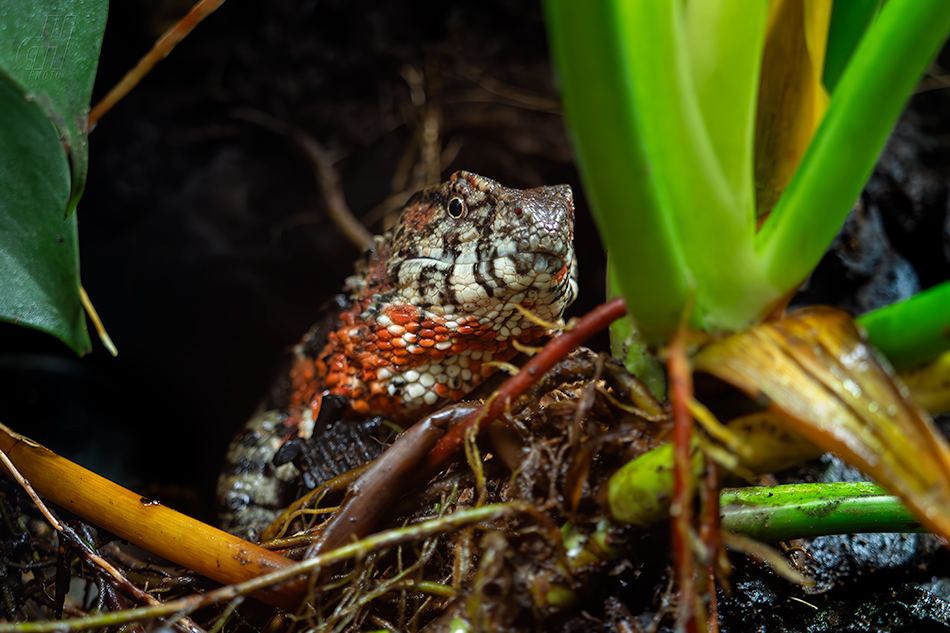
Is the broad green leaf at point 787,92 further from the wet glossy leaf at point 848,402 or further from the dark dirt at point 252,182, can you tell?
the dark dirt at point 252,182

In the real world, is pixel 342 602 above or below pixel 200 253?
below

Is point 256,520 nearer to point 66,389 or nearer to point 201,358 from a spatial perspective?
point 66,389

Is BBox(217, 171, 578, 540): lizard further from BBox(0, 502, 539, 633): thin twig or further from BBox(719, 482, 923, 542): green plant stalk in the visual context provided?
BBox(719, 482, 923, 542): green plant stalk

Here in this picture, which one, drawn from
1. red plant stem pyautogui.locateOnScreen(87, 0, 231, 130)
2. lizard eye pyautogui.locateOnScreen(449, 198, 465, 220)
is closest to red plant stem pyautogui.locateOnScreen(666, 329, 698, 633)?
lizard eye pyautogui.locateOnScreen(449, 198, 465, 220)

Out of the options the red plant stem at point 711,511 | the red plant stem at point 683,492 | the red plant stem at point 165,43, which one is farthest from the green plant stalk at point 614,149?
the red plant stem at point 165,43

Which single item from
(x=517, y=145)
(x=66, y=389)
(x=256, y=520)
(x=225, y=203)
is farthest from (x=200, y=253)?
(x=256, y=520)
